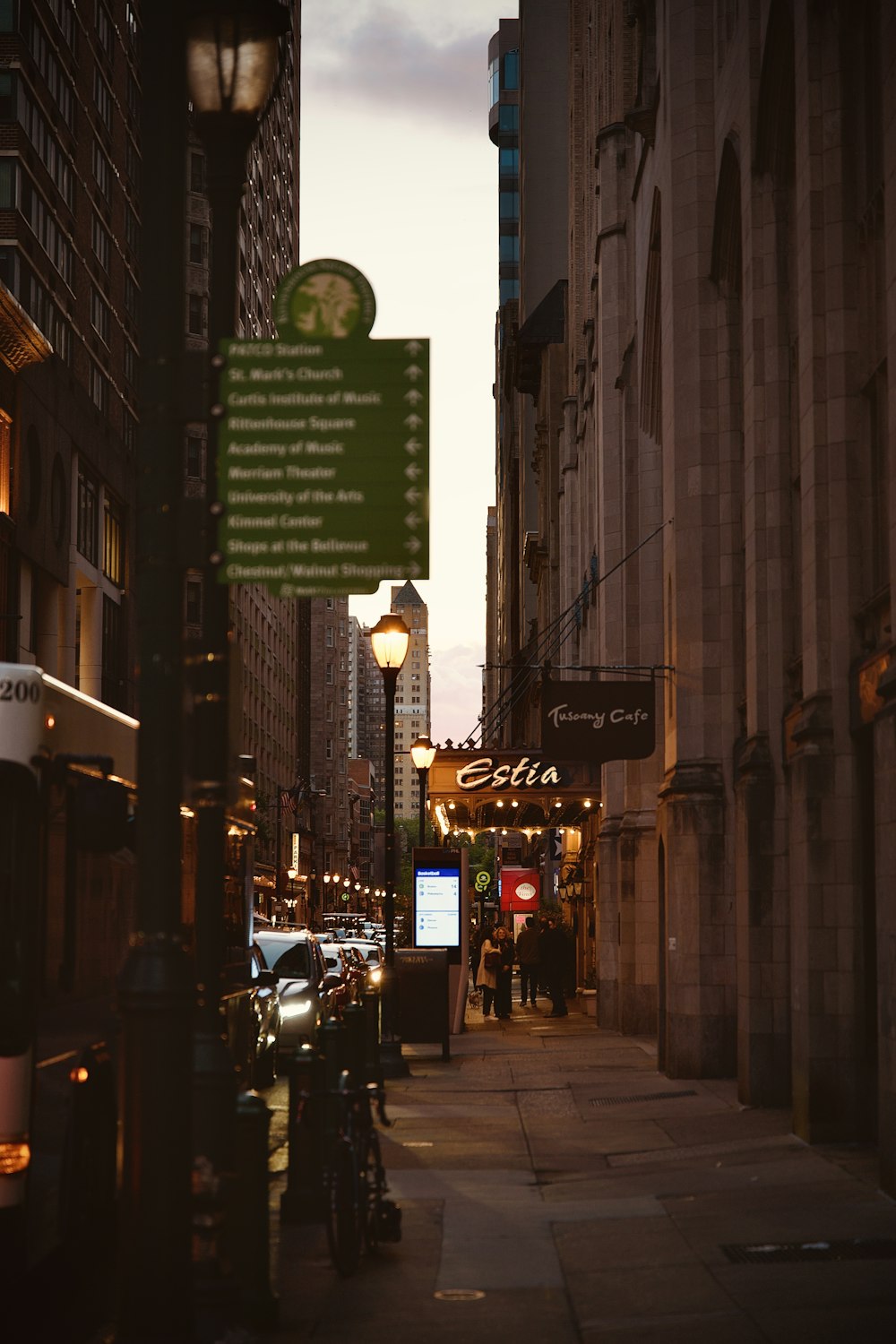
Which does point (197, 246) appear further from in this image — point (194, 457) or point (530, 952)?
point (530, 952)

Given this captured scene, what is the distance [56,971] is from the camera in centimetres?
983

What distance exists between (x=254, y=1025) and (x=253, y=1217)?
→ 428 inches

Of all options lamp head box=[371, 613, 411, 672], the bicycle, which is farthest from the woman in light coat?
the bicycle

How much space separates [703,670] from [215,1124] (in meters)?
15.7

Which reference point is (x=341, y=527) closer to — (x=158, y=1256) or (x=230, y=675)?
(x=230, y=675)

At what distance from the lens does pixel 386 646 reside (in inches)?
928

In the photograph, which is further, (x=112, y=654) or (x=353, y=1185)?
(x=112, y=654)

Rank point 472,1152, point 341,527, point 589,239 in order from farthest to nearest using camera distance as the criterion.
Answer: point 589,239 → point 472,1152 → point 341,527

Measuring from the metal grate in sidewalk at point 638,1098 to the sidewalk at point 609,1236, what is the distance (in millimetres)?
189

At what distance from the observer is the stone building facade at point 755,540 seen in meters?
15.5

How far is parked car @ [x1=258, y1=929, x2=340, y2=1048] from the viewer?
82.4 ft

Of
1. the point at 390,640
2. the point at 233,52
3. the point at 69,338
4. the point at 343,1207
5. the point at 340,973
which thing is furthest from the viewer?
the point at 69,338

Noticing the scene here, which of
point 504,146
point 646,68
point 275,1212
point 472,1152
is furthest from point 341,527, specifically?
point 504,146

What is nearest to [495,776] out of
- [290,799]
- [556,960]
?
[556,960]
